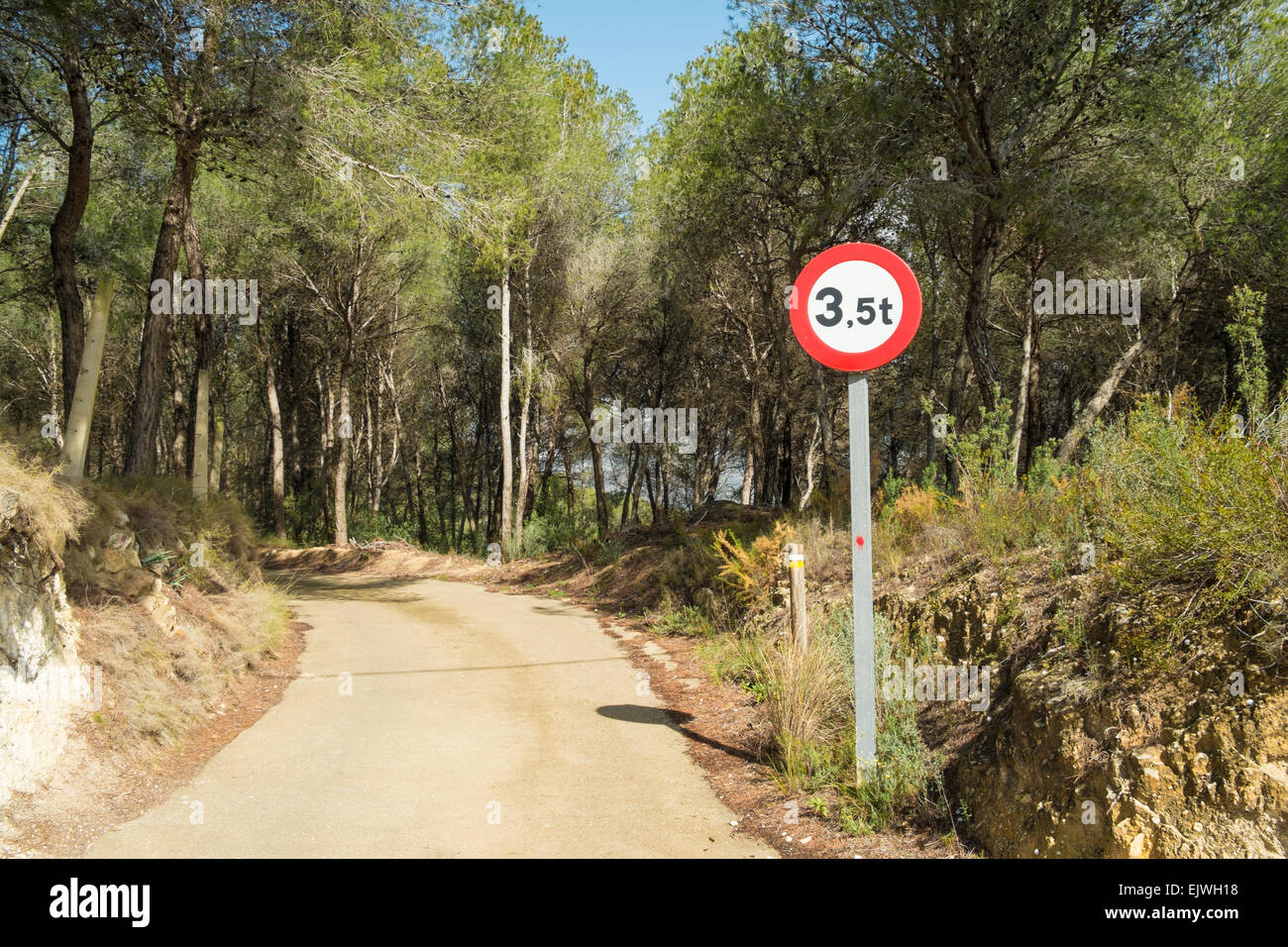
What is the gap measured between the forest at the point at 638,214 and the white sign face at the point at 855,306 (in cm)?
222

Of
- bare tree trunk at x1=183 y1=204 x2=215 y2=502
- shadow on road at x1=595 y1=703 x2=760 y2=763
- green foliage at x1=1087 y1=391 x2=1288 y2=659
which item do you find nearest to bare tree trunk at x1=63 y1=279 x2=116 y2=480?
bare tree trunk at x1=183 y1=204 x2=215 y2=502

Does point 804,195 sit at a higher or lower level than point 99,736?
higher

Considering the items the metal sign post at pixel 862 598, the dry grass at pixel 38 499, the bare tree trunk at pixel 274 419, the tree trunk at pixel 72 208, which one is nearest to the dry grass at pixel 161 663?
the dry grass at pixel 38 499

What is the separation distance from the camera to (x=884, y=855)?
4.46 metres

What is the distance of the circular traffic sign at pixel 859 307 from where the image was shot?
16.6 ft

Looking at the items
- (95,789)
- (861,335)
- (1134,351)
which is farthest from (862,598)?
(1134,351)

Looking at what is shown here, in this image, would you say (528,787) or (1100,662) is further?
(528,787)

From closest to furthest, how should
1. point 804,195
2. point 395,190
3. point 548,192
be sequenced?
point 395,190, point 804,195, point 548,192

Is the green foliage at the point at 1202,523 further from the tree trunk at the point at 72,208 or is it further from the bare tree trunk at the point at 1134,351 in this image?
the bare tree trunk at the point at 1134,351

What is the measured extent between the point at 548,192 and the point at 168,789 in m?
21.6

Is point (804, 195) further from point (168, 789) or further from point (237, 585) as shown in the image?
point (168, 789)

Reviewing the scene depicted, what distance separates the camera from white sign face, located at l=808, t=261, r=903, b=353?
5.10m

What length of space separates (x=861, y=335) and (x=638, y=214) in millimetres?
24674
